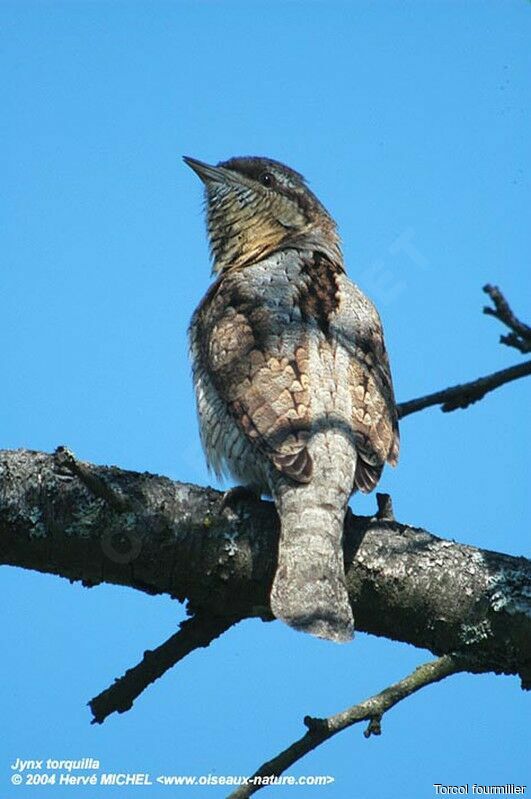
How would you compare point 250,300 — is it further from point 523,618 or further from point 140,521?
point 523,618

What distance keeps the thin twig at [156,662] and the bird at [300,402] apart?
357 mm

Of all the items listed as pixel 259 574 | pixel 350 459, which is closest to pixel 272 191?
pixel 350 459

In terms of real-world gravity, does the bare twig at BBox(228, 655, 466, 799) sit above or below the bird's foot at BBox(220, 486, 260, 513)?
below

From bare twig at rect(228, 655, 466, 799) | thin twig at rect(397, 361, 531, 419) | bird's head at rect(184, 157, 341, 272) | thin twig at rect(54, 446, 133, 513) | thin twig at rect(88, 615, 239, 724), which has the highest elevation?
bird's head at rect(184, 157, 341, 272)

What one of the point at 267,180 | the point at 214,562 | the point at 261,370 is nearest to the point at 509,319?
the point at 214,562

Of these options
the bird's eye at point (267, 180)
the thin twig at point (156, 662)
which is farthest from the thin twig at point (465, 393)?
the bird's eye at point (267, 180)

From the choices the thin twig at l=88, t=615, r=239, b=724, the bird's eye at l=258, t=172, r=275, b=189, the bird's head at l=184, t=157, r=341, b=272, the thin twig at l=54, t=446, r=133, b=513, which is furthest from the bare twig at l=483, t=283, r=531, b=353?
the bird's eye at l=258, t=172, r=275, b=189

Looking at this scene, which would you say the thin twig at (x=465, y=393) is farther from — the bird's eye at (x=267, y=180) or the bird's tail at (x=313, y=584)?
the bird's eye at (x=267, y=180)

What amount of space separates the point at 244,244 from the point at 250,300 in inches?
64.7

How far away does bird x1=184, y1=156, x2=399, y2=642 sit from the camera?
4539 mm

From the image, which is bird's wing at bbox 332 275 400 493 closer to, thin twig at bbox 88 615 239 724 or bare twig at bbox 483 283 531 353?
thin twig at bbox 88 615 239 724

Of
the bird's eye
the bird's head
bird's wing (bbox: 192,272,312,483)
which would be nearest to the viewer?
bird's wing (bbox: 192,272,312,483)

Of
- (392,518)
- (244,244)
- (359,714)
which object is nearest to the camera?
(359,714)

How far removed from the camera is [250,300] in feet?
20.0
